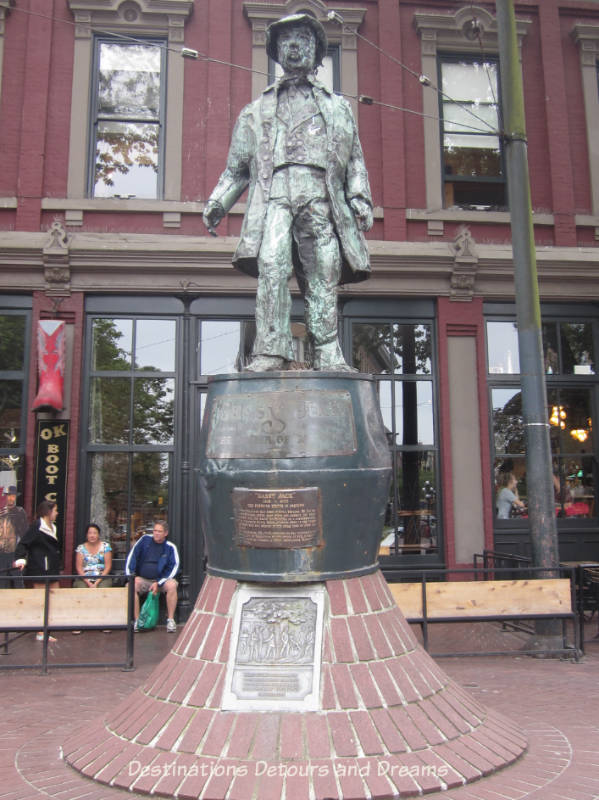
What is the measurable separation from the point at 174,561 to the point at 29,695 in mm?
3145

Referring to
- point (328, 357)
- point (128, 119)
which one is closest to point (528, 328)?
point (328, 357)

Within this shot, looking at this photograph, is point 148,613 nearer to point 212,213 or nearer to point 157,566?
point 157,566

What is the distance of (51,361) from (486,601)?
649 centimetres

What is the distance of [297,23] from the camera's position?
5.21 meters

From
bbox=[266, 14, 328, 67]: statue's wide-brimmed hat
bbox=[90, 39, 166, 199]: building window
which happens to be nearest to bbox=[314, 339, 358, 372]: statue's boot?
bbox=[266, 14, 328, 67]: statue's wide-brimmed hat

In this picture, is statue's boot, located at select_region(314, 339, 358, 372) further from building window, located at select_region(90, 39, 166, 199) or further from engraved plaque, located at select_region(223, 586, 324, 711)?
building window, located at select_region(90, 39, 166, 199)

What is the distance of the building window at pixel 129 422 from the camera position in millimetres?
10438

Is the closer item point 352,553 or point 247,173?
point 352,553

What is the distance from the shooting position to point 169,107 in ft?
36.9

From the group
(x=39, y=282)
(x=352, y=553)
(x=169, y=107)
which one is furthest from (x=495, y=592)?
(x=169, y=107)

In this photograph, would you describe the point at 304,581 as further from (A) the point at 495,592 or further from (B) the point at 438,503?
(B) the point at 438,503

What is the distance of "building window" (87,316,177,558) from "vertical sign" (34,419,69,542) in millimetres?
409

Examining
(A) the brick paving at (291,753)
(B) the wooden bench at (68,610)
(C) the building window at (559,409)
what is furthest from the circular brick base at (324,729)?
(C) the building window at (559,409)

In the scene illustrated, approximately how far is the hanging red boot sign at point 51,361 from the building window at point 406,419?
167 inches
